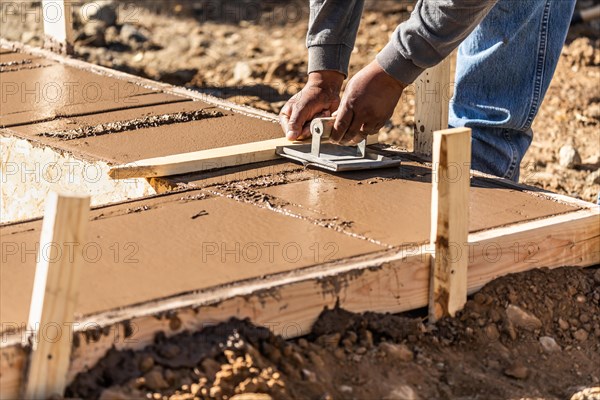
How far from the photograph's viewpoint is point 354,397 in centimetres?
272

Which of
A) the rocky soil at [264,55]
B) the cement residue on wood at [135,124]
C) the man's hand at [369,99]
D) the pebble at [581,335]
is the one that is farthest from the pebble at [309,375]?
the rocky soil at [264,55]

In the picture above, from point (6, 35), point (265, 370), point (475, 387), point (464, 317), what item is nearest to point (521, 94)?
point (464, 317)

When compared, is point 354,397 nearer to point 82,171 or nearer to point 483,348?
point 483,348

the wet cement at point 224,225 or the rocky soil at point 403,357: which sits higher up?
the wet cement at point 224,225

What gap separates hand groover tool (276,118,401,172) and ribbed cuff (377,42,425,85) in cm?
39

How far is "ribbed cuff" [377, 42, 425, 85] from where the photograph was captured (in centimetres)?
338

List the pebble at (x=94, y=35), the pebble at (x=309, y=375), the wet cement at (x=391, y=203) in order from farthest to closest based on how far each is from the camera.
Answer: the pebble at (x=94, y=35), the wet cement at (x=391, y=203), the pebble at (x=309, y=375)

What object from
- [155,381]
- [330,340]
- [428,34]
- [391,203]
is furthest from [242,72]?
[155,381]

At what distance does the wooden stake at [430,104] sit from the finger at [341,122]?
521mm

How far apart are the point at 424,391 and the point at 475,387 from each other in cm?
16

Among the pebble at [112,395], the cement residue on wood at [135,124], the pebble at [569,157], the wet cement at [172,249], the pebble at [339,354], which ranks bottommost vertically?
the pebble at [339,354]

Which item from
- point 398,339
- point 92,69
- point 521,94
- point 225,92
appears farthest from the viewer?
point 225,92

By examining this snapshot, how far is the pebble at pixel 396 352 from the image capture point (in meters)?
2.92

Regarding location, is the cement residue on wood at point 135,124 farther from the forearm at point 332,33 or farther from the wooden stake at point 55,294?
the wooden stake at point 55,294
